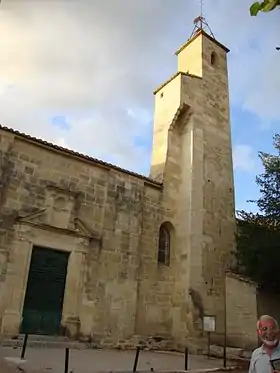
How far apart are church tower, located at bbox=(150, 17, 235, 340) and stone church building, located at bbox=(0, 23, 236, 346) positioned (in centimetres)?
5

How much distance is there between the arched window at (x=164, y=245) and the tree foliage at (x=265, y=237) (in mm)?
2667

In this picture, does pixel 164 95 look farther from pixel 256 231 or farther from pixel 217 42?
pixel 256 231

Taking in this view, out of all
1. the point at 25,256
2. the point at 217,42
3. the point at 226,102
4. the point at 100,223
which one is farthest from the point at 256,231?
the point at 217,42

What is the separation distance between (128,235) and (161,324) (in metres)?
3.28

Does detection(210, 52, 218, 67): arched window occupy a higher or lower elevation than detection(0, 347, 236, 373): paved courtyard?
higher

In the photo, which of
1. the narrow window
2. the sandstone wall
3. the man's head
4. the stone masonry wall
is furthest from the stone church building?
the man's head

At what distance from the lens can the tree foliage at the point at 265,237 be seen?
42.3ft

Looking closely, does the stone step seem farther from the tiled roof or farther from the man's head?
the man's head

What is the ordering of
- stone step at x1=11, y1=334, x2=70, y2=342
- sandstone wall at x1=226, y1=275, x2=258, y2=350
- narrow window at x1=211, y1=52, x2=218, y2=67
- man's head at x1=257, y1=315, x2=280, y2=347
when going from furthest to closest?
narrow window at x1=211, y1=52, x2=218, y2=67 < sandstone wall at x1=226, y1=275, x2=258, y2=350 < stone step at x1=11, y1=334, x2=70, y2=342 < man's head at x1=257, y1=315, x2=280, y2=347

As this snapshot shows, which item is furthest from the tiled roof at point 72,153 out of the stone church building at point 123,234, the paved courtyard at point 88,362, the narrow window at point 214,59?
the narrow window at point 214,59

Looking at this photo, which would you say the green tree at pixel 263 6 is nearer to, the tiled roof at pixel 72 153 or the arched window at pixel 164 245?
the tiled roof at pixel 72 153

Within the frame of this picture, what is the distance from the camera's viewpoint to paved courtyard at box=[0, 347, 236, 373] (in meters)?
7.45

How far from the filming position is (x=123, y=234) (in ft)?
43.8

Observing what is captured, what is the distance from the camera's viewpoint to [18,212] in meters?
11.6
